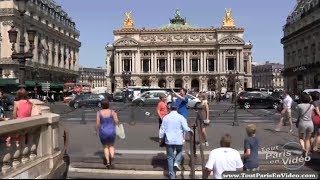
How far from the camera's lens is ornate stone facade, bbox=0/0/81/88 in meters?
70.1

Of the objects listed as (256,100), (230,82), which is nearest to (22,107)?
(256,100)

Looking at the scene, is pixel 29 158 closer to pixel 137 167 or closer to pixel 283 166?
pixel 137 167

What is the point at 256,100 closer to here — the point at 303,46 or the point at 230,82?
the point at 303,46

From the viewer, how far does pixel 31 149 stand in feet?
34.3

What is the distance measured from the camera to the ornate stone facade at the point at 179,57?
130 meters

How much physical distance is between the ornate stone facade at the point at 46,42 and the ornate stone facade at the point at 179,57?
20.7m

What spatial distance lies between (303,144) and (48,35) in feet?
262

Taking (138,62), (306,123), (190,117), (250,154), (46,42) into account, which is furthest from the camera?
(138,62)

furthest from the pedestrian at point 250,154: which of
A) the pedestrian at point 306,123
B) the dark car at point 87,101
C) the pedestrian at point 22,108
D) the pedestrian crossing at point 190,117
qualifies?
the dark car at point 87,101

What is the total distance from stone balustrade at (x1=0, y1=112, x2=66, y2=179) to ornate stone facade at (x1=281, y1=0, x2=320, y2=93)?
66.0 meters

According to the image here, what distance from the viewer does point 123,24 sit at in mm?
135250

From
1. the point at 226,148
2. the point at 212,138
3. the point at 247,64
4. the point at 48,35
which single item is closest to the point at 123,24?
the point at 247,64

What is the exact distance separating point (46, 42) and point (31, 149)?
79080 mm

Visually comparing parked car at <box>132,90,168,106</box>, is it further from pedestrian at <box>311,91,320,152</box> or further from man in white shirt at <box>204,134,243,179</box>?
man in white shirt at <box>204,134,243,179</box>
